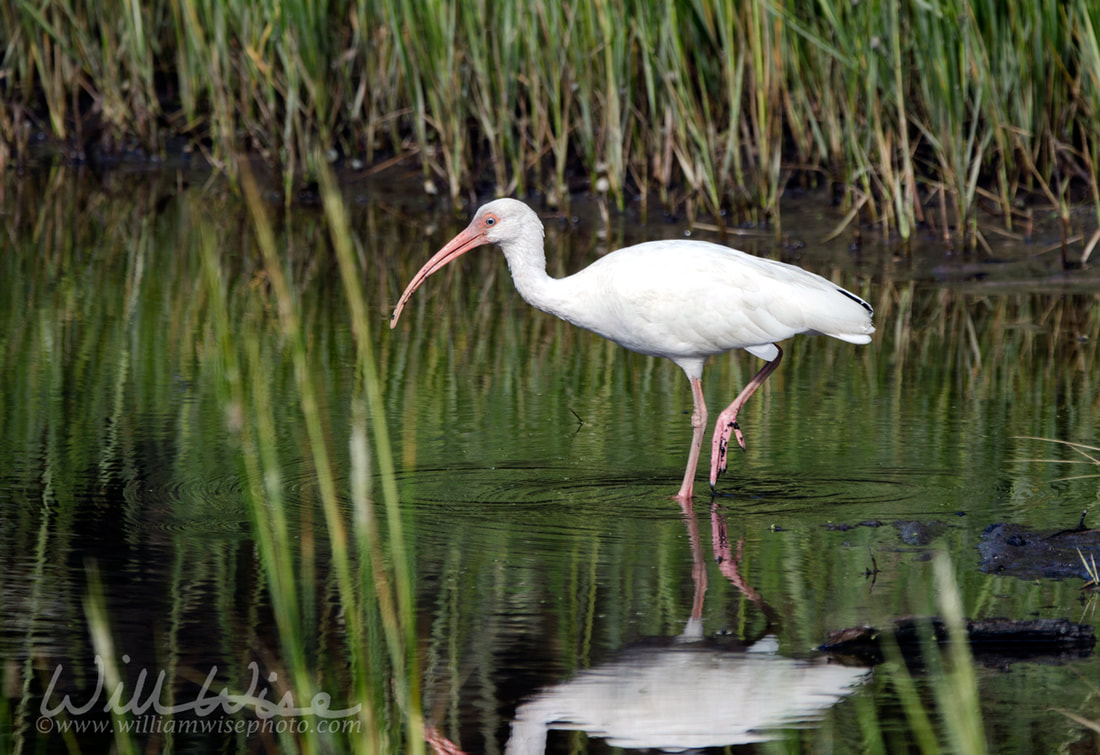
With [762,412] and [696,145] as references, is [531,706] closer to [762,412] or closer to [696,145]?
[762,412]

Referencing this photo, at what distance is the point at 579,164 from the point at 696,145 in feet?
7.14

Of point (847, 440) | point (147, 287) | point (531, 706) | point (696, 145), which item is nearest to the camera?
point (531, 706)

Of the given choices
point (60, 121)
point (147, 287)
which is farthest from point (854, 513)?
point (60, 121)

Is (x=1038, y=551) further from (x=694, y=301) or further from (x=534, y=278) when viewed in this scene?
(x=534, y=278)

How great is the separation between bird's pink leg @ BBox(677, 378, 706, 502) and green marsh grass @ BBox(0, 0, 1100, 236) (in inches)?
148

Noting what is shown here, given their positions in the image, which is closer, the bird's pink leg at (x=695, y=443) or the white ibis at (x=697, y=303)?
the bird's pink leg at (x=695, y=443)

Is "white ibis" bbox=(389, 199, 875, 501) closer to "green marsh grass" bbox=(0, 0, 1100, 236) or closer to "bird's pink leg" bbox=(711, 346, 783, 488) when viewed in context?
"bird's pink leg" bbox=(711, 346, 783, 488)

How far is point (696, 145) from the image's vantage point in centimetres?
1122

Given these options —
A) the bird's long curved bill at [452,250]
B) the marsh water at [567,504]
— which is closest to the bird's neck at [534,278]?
the bird's long curved bill at [452,250]

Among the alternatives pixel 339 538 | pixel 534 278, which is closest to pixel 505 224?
pixel 534 278

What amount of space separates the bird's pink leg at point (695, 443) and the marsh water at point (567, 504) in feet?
0.22

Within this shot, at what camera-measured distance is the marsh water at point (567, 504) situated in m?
4.09

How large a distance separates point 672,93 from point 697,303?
4.49 meters

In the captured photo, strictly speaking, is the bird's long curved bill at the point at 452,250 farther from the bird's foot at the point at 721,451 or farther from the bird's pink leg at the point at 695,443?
the bird's foot at the point at 721,451
